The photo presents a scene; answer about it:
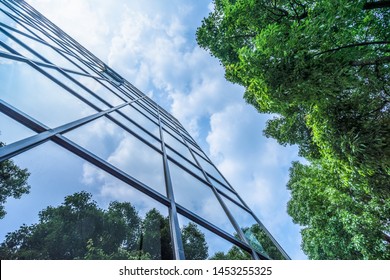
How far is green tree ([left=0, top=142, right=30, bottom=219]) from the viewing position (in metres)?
1.88

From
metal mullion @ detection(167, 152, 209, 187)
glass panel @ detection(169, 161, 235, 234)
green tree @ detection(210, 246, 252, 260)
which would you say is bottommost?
green tree @ detection(210, 246, 252, 260)

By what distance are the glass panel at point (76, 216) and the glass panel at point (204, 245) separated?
294 millimetres

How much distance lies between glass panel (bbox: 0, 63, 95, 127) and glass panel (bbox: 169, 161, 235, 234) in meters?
2.06

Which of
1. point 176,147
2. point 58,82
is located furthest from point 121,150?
point 176,147

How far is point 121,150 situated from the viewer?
3770 millimetres

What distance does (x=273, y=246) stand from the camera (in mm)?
4891

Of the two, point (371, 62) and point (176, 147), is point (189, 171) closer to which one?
point (176, 147)

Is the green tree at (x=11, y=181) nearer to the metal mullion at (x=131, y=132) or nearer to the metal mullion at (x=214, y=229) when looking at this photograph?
the metal mullion at (x=214, y=229)

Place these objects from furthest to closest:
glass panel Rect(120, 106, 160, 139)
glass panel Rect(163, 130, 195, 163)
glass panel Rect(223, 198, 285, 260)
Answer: glass panel Rect(163, 130, 195, 163) → glass panel Rect(120, 106, 160, 139) → glass panel Rect(223, 198, 285, 260)

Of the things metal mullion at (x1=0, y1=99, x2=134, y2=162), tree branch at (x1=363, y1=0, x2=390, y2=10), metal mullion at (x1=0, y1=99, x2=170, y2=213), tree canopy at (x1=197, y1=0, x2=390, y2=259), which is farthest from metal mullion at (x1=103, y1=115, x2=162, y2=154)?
tree branch at (x1=363, y1=0, x2=390, y2=10)

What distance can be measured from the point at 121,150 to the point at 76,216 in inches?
64.1

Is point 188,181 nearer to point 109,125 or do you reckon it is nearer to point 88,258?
point 109,125

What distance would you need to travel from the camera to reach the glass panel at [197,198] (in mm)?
3768

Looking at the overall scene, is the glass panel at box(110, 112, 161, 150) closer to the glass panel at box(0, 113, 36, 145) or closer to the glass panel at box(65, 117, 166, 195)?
the glass panel at box(65, 117, 166, 195)
